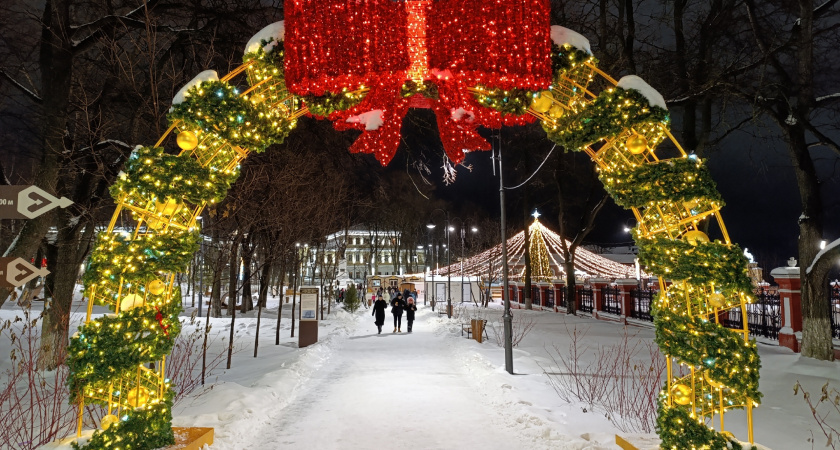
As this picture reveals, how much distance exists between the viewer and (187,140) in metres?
5.48

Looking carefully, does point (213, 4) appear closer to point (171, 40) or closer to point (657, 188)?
point (171, 40)

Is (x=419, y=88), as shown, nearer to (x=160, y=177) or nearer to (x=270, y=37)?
(x=270, y=37)

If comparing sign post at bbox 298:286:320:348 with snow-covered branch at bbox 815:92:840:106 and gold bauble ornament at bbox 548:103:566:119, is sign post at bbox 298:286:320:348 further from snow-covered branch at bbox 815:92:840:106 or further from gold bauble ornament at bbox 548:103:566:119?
snow-covered branch at bbox 815:92:840:106

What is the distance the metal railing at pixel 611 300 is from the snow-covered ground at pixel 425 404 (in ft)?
30.8

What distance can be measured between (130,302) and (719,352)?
560 centimetres

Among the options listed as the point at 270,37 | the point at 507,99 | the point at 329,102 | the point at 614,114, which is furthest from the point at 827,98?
the point at 270,37

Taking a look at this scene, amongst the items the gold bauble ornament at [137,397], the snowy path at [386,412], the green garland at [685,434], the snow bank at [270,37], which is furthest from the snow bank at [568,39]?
the gold bauble ornament at [137,397]

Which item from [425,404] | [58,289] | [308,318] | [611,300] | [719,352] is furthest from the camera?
[611,300]

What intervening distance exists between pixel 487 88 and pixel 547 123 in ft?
3.07

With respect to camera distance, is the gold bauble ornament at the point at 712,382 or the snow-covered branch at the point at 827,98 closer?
the gold bauble ornament at the point at 712,382

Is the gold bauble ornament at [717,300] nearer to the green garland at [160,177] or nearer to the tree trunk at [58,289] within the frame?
the green garland at [160,177]

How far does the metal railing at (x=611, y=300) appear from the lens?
944 inches

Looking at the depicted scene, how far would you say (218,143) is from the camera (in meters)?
5.71

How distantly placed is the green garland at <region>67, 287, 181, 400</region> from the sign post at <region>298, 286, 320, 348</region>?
1041 centimetres
